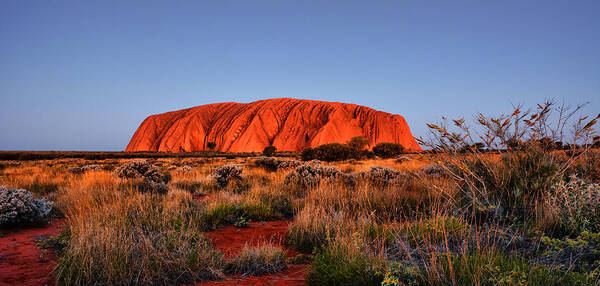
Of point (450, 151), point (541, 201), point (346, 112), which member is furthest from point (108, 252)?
point (346, 112)

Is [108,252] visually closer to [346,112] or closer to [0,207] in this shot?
[0,207]

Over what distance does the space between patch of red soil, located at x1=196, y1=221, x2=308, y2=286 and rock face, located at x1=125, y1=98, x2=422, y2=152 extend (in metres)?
54.9

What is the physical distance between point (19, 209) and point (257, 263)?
536 centimetres

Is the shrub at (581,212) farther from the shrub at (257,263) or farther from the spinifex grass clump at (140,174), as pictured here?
the spinifex grass clump at (140,174)

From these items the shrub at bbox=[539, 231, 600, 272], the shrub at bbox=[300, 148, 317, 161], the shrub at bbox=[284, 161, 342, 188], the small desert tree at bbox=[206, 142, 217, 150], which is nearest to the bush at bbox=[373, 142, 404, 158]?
the shrub at bbox=[300, 148, 317, 161]

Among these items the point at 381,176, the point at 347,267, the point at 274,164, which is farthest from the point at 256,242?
the point at 274,164

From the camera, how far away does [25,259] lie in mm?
3920

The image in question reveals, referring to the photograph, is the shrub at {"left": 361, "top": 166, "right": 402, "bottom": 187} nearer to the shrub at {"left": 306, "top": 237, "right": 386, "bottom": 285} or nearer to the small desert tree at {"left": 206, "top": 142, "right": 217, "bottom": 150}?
the shrub at {"left": 306, "top": 237, "right": 386, "bottom": 285}

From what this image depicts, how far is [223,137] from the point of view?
66.3 m

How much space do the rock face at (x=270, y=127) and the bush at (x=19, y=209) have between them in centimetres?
5509

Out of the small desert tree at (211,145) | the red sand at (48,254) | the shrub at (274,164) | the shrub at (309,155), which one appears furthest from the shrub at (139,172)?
the small desert tree at (211,145)

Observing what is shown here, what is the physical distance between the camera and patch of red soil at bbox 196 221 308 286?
3332mm

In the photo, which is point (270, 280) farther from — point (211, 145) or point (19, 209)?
point (211, 145)

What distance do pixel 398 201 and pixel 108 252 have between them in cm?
527
